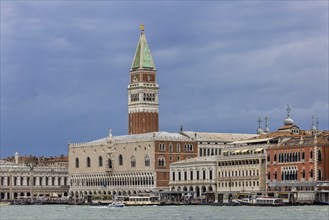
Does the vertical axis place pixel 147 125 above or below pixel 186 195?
above

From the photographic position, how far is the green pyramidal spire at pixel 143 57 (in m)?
165

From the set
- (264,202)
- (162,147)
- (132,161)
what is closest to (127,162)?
(132,161)

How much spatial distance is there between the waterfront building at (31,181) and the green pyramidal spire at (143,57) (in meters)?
22.1

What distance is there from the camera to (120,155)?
156500 mm

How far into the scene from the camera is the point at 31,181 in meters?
170

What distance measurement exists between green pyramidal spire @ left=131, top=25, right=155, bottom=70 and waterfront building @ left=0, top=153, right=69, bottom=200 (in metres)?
22.1

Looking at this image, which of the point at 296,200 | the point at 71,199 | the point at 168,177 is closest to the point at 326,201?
the point at 296,200

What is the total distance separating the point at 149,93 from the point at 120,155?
541 inches

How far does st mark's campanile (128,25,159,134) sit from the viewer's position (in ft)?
541

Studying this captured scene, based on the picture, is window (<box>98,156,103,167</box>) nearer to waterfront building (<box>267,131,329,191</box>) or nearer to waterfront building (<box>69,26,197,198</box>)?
waterfront building (<box>69,26,197,198</box>)

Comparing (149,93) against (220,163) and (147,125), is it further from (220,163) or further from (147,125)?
(220,163)

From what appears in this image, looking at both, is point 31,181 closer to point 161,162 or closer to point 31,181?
point 31,181

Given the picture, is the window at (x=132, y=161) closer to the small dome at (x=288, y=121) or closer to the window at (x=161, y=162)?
the window at (x=161, y=162)

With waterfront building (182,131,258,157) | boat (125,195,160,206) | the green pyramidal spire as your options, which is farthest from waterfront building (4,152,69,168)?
boat (125,195,160,206)
